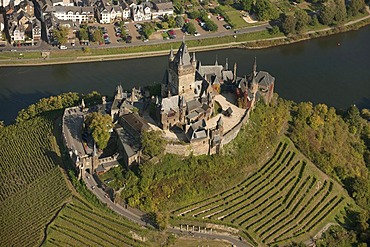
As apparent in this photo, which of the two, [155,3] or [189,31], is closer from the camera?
[189,31]

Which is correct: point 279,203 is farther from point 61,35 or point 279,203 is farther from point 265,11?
point 265,11

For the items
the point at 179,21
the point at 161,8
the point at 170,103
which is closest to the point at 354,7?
the point at 179,21

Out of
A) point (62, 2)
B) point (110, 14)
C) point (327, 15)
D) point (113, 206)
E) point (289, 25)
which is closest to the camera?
point (113, 206)

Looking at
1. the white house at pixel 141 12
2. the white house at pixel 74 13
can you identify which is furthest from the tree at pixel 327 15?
the white house at pixel 74 13

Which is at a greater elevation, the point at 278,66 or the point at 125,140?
the point at 125,140

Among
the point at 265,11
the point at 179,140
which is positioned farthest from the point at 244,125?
A: the point at 265,11

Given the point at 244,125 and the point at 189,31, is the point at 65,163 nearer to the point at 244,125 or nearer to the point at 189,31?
the point at 244,125

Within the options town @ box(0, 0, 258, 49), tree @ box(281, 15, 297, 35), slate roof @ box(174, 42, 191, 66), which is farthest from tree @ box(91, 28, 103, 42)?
slate roof @ box(174, 42, 191, 66)
